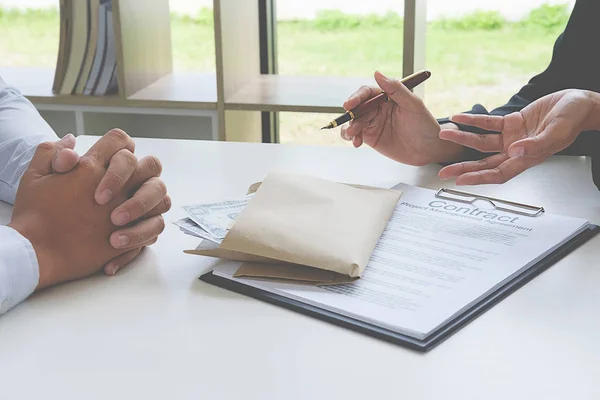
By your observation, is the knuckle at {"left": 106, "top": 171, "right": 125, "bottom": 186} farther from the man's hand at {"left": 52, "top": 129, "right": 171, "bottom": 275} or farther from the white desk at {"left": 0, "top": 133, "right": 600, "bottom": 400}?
the white desk at {"left": 0, "top": 133, "right": 600, "bottom": 400}

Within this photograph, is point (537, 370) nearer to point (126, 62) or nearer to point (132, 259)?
point (132, 259)

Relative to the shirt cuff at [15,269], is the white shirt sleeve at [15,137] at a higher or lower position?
higher

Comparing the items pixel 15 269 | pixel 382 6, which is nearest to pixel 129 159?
pixel 15 269

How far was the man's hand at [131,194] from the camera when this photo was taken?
86cm

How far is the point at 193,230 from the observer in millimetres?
892

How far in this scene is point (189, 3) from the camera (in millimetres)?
2922

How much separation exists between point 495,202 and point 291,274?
36 centimetres

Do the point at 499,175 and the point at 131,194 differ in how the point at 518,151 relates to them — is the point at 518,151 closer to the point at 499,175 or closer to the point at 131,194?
the point at 499,175

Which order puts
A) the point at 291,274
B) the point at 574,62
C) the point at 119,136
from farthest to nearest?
the point at 574,62 < the point at 119,136 < the point at 291,274

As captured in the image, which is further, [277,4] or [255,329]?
[277,4]

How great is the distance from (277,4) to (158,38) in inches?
20.1

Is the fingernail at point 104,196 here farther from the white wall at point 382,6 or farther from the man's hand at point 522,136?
the white wall at point 382,6

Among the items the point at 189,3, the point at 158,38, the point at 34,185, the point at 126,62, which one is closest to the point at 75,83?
the point at 126,62

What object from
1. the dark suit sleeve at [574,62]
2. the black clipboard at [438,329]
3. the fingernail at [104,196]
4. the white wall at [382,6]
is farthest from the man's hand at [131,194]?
the white wall at [382,6]
